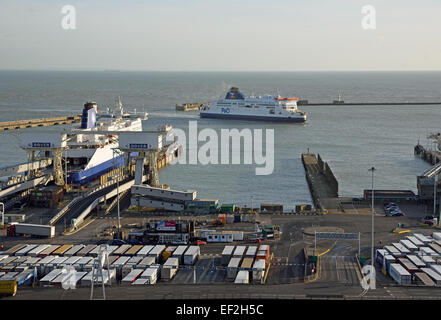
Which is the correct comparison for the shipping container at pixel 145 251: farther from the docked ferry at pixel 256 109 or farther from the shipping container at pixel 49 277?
the docked ferry at pixel 256 109

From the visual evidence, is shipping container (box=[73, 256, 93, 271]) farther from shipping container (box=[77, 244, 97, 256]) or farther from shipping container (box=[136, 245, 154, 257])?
shipping container (box=[136, 245, 154, 257])

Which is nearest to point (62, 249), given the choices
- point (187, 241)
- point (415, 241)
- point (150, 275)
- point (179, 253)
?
point (179, 253)

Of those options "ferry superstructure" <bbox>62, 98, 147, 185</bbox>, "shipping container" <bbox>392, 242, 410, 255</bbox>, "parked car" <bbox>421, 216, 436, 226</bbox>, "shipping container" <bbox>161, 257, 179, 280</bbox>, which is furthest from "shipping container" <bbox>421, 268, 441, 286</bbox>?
"ferry superstructure" <bbox>62, 98, 147, 185</bbox>

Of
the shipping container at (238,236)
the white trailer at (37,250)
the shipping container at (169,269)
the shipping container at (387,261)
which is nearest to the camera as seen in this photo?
the shipping container at (169,269)

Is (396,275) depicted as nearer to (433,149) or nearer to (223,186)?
(223,186)

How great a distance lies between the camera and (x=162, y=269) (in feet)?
69.3

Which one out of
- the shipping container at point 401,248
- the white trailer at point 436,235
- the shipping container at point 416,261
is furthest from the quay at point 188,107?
the shipping container at point 416,261

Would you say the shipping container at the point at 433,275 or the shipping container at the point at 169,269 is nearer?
the shipping container at the point at 433,275

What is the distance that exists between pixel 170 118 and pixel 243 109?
37.8ft

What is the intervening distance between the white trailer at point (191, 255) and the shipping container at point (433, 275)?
8.71 m

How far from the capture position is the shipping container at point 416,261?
848 inches

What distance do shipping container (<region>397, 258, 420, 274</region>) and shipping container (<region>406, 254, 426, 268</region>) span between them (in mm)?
233

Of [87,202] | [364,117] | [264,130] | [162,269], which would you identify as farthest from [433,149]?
[162,269]

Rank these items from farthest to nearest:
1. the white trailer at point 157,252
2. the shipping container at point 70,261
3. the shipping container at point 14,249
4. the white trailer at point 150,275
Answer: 1. the shipping container at point 14,249
2. the white trailer at point 157,252
3. the shipping container at point 70,261
4. the white trailer at point 150,275
